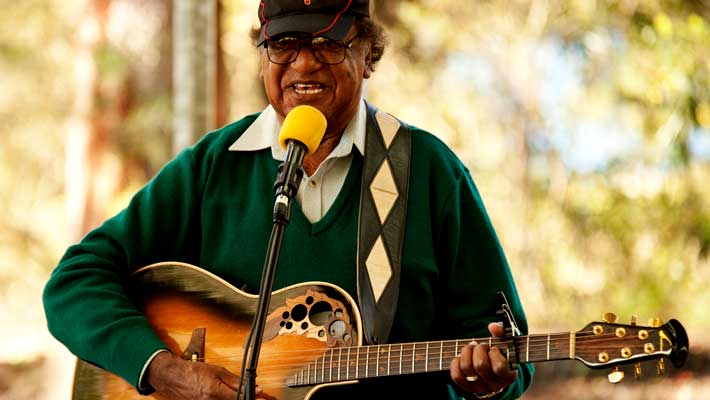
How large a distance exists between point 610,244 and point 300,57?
743cm

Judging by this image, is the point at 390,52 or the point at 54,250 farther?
the point at 54,250

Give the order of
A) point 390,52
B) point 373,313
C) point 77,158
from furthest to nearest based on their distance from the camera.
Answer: point 390,52
point 77,158
point 373,313

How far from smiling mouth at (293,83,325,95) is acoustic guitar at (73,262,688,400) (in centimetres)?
54

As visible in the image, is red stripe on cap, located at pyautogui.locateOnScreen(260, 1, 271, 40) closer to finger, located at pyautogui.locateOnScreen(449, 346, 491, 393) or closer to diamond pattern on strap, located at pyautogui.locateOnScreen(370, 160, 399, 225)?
diamond pattern on strap, located at pyautogui.locateOnScreen(370, 160, 399, 225)

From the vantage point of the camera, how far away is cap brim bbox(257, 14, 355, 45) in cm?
288

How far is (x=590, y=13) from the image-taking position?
32.0ft

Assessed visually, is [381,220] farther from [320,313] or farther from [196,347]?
[196,347]

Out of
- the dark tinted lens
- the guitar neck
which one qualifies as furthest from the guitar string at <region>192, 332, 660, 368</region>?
the dark tinted lens

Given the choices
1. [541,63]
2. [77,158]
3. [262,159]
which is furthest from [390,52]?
[262,159]

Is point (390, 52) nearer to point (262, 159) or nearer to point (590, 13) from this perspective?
point (590, 13)

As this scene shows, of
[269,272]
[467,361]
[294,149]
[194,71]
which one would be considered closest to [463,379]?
[467,361]

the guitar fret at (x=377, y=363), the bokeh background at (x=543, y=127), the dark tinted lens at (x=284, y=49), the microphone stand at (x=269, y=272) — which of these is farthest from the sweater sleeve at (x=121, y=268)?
the bokeh background at (x=543, y=127)

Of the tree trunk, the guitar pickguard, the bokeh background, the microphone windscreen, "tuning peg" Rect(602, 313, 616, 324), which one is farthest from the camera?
the bokeh background

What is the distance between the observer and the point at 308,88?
288cm
